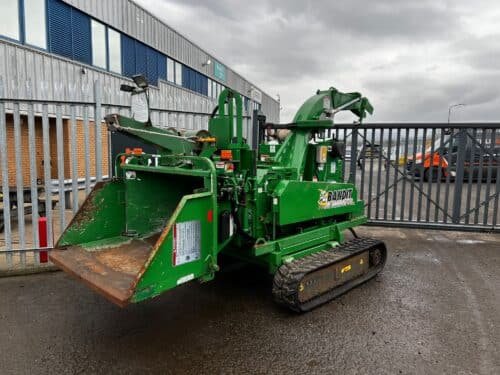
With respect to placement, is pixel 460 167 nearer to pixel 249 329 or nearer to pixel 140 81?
pixel 249 329

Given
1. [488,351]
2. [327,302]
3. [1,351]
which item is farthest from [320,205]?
[1,351]

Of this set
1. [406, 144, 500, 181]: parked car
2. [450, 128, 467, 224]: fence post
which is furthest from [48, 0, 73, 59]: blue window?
[450, 128, 467, 224]: fence post

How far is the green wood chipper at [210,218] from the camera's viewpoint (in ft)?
9.82

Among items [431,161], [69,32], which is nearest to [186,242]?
[431,161]

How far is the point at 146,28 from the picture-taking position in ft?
58.9

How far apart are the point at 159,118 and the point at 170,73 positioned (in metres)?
15.8

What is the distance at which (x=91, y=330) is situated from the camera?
3.38 meters

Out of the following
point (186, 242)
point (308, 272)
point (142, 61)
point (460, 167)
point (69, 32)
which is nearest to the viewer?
point (186, 242)

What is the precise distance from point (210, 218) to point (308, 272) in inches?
46.3

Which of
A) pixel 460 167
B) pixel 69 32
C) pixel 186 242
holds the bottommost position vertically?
pixel 186 242

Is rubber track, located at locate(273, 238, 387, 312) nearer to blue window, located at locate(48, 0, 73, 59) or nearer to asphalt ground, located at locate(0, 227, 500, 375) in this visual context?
asphalt ground, located at locate(0, 227, 500, 375)

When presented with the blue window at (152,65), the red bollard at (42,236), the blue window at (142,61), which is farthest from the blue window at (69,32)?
the red bollard at (42,236)

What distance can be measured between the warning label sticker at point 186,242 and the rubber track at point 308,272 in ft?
3.17

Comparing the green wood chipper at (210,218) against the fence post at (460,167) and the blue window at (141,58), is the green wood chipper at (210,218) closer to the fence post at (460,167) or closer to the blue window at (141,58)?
the fence post at (460,167)
